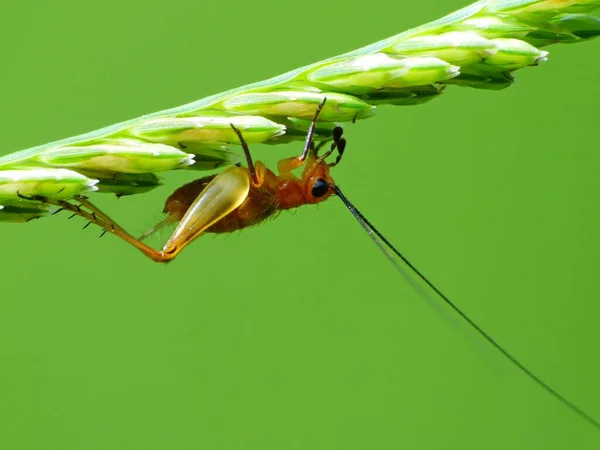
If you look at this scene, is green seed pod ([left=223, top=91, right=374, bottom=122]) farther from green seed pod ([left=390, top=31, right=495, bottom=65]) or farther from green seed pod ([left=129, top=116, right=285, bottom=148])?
green seed pod ([left=390, top=31, right=495, bottom=65])

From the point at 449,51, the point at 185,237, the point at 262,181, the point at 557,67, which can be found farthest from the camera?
the point at 557,67

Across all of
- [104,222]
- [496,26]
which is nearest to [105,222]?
[104,222]

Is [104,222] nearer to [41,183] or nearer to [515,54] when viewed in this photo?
[41,183]

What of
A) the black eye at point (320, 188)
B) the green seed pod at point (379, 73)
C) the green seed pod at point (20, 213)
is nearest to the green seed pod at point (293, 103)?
the green seed pod at point (379, 73)

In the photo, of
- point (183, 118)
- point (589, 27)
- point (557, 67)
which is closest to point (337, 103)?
point (183, 118)

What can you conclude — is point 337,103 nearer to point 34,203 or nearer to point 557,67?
point 34,203
